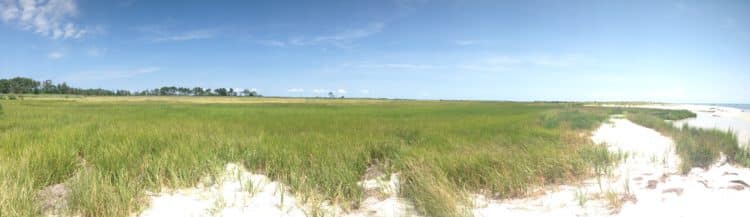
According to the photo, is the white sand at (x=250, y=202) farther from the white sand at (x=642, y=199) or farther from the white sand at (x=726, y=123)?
the white sand at (x=726, y=123)

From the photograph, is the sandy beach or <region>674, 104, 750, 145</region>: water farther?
<region>674, 104, 750, 145</region>: water

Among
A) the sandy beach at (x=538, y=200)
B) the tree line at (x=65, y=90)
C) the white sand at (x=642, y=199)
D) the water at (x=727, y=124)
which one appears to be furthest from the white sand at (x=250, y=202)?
the tree line at (x=65, y=90)

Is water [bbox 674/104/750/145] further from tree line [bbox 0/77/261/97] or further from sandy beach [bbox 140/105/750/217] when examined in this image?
tree line [bbox 0/77/261/97]

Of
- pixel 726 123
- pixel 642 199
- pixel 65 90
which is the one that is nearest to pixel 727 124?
pixel 726 123

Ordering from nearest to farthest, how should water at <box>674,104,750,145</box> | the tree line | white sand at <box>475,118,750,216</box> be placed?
1. white sand at <box>475,118,750,216</box>
2. water at <box>674,104,750,145</box>
3. the tree line

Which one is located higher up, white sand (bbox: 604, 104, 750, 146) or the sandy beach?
the sandy beach

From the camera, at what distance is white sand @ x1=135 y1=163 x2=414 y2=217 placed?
167 inches

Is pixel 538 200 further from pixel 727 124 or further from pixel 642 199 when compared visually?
pixel 727 124

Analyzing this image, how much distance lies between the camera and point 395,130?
11672 millimetres

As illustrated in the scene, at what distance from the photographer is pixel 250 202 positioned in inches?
184

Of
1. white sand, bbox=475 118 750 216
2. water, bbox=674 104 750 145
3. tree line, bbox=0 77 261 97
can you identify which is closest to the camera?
white sand, bbox=475 118 750 216

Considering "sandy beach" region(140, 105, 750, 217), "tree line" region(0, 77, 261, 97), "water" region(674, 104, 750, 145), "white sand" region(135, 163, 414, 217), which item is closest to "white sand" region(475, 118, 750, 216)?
"sandy beach" region(140, 105, 750, 217)

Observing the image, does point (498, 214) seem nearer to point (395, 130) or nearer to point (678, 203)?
point (678, 203)

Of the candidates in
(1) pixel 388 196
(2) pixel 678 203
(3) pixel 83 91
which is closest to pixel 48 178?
(1) pixel 388 196
